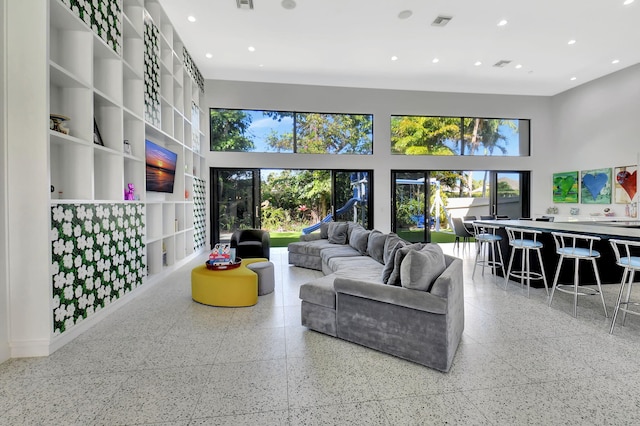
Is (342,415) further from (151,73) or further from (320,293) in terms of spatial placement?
(151,73)

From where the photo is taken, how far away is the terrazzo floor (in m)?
1.84

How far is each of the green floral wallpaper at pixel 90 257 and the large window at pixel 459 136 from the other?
694 cm

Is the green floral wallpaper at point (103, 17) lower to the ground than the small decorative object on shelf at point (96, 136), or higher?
higher

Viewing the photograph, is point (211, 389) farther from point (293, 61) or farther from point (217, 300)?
point (293, 61)

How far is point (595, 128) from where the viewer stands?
7.80 m

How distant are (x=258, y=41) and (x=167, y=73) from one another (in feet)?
5.99

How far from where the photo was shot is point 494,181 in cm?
917

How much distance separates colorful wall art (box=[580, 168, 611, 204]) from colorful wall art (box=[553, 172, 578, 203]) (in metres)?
0.20

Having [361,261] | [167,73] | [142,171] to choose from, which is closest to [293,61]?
[167,73]

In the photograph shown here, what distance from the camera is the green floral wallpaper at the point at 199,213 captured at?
7.11m

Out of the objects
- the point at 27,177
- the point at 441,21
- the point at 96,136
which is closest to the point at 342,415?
the point at 27,177

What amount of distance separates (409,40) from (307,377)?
242 inches

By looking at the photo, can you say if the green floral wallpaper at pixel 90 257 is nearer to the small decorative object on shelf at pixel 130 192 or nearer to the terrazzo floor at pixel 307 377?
the small decorative object on shelf at pixel 130 192

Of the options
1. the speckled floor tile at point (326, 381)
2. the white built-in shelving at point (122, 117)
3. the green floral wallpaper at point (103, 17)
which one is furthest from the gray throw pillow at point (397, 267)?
the green floral wallpaper at point (103, 17)
